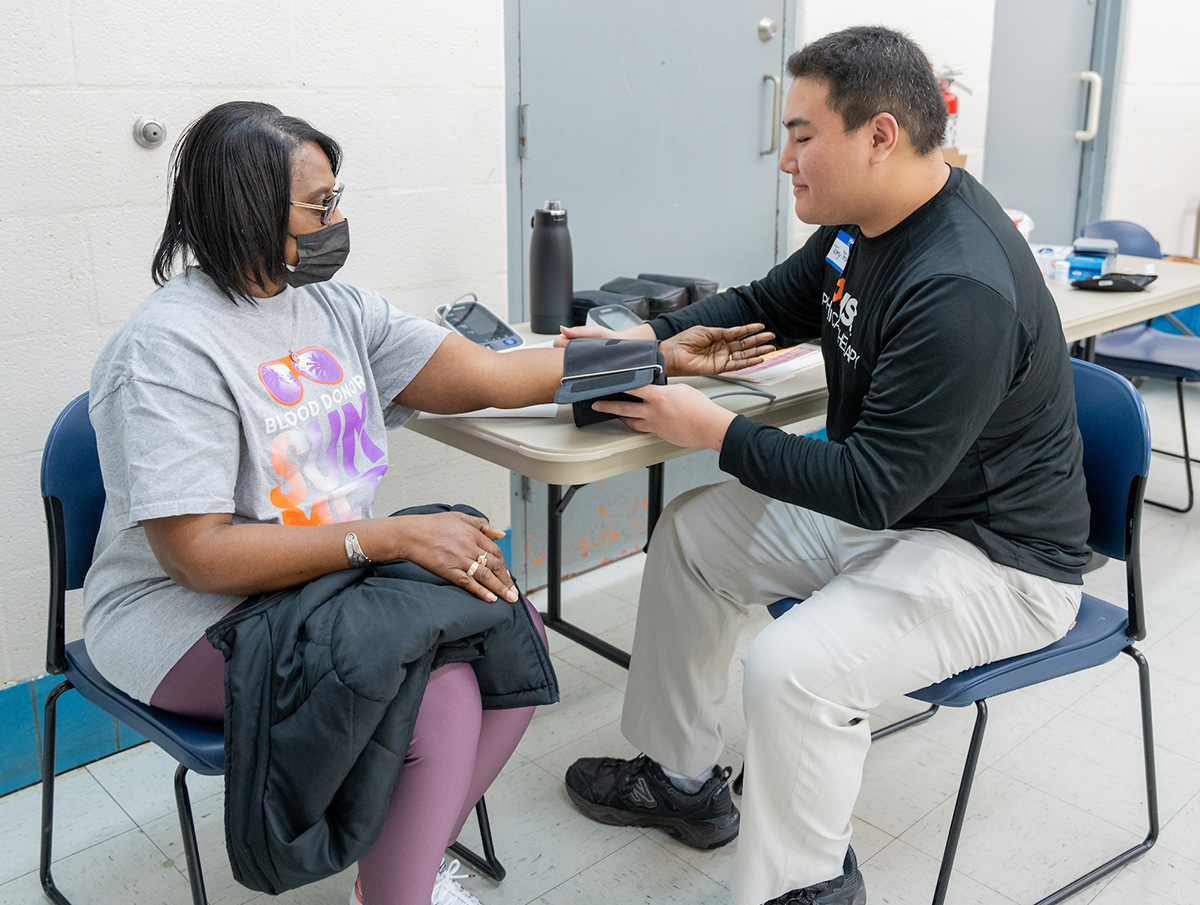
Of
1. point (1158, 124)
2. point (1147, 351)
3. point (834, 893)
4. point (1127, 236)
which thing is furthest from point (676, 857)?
point (1158, 124)

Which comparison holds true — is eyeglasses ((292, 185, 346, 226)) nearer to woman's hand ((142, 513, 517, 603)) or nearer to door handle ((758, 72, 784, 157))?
woman's hand ((142, 513, 517, 603))

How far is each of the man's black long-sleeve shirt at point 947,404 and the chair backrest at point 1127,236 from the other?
7.58 feet

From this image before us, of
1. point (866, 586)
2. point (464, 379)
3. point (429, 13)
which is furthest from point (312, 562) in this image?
point (429, 13)

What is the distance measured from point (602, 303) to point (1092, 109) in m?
3.15

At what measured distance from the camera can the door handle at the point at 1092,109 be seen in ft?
13.9

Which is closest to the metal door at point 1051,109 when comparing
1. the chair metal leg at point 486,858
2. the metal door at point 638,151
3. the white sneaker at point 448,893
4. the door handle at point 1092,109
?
the door handle at point 1092,109

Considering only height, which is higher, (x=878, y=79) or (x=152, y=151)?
(x=878, y=79)

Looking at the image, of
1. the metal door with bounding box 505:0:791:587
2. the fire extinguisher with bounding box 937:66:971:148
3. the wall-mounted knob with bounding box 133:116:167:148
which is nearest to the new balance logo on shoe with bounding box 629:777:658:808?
the metal door with bounding box 505:0:791:587

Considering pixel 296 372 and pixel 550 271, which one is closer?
pixel 296 372

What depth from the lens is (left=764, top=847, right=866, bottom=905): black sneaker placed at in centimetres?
150

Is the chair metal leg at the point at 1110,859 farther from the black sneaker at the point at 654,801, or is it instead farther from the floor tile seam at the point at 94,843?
the floor tile seam at the point at 94,843

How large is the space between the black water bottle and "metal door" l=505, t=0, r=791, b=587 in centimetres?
36

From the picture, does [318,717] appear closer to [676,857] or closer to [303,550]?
[303,550]

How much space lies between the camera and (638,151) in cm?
262
